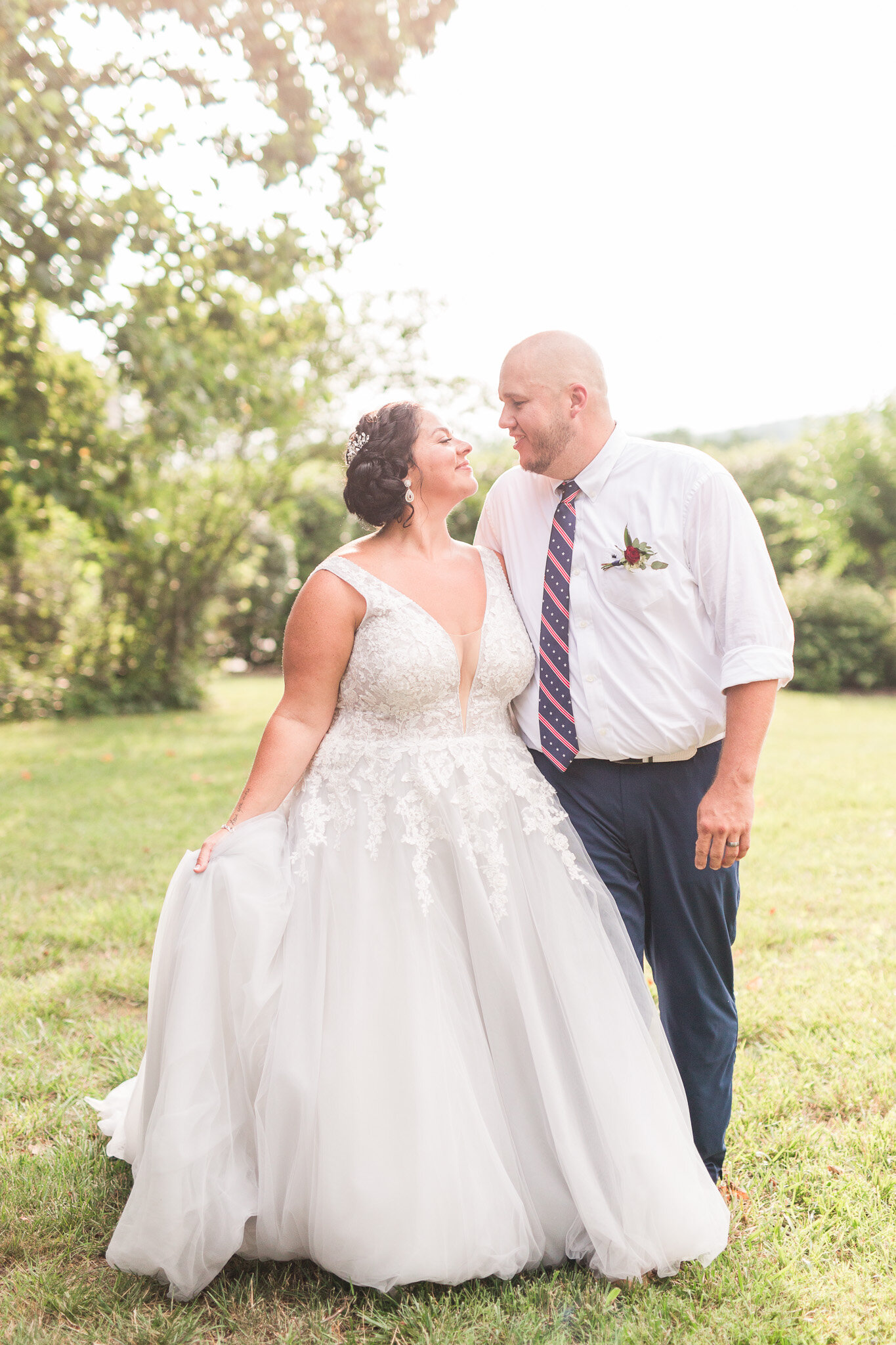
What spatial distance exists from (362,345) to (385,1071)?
473 inches

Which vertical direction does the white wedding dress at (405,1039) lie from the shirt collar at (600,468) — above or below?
below

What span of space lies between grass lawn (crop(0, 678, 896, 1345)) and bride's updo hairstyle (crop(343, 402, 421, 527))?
81.8 inches

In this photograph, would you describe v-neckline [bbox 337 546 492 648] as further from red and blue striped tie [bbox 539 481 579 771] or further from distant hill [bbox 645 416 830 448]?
distant hill [bbox 645 416 830 448]

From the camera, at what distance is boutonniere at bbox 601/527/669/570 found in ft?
9.06

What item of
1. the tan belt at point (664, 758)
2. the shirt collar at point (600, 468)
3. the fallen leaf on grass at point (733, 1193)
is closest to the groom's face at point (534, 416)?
the shirt collar at point (600, 468)

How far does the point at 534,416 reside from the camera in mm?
2852

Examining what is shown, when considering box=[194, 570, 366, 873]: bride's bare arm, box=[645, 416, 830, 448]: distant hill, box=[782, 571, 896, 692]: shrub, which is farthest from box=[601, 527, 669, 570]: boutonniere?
box=[782, 571, 896, 692]: shrub

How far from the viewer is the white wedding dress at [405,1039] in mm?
2375

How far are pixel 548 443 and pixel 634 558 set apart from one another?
43 cm

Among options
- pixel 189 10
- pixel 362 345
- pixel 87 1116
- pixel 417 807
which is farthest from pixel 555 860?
pixel 362 345

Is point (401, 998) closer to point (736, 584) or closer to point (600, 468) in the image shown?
point (736, 584)

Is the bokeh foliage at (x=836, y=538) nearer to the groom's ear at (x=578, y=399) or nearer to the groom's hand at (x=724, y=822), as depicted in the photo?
the groom's ear at (x=578, y=399)

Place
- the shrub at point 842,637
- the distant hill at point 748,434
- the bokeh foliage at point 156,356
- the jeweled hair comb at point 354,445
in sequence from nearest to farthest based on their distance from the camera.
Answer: the jeweled hair comb at point 354,445 < the bokeh foliage at point 156,356 < the shrub at point 842,637 < the distant hill at point 748,434

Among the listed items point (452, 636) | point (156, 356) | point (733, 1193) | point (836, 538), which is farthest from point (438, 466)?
point (836, 538)
